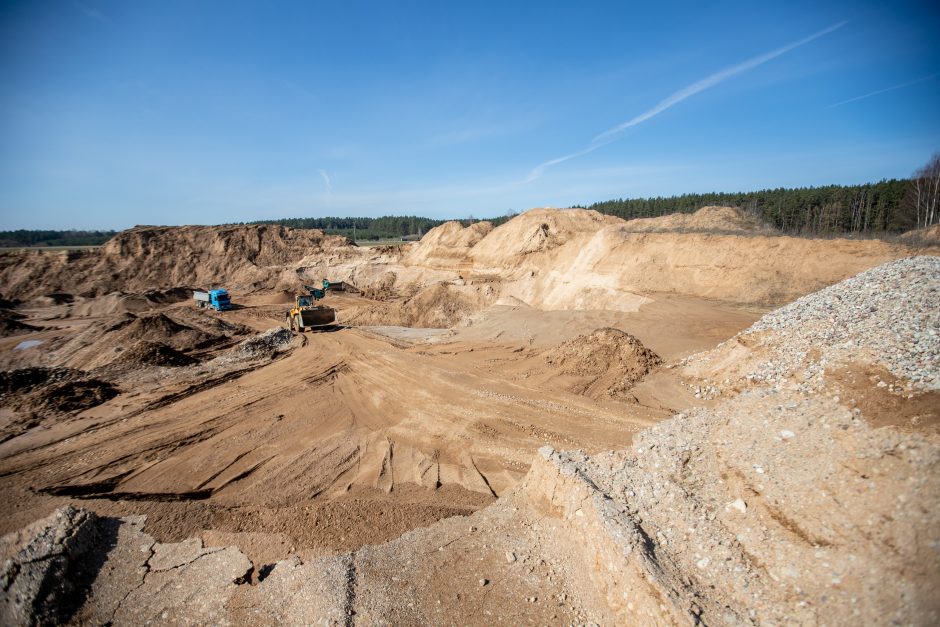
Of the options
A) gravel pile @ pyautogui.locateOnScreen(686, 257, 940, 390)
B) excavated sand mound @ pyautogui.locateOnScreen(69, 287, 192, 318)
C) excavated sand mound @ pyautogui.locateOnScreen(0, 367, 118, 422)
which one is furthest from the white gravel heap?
excavated sand mound @ pyautogui.locateOnScreen(69, 287, 192, 318)

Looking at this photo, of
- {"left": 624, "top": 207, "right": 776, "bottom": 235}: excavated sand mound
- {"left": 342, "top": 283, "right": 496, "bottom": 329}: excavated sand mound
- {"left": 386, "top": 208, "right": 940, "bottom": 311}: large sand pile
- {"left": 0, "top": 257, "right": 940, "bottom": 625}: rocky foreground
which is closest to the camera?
{"left": 0, "top": 257, "right": 940, "bottom": 625}: rocky foreground

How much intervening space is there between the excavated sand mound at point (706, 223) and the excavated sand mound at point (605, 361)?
10.8 metres

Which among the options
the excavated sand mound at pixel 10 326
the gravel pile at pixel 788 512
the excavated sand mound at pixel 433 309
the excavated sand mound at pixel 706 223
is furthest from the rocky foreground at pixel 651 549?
the excavated sand mound at pixel 10 326

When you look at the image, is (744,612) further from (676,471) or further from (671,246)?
(671,246)

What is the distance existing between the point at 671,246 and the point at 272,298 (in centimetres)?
3183

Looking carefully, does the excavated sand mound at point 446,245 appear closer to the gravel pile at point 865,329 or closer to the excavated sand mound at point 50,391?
the excavated sand mound at point 50,391

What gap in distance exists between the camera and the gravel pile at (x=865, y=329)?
6.95m

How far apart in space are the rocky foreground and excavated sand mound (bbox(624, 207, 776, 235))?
1707 centimetres

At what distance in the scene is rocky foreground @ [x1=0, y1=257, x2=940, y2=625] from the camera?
12.4 ft

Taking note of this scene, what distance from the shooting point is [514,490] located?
6.71m

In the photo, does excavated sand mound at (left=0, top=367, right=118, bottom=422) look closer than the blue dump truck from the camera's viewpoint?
Yes

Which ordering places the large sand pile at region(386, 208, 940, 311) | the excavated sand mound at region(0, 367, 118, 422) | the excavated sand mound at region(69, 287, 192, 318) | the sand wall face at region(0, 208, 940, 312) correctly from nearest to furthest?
the excavated sand mound at region(0, 367, 118, 422) → the large sand pile at region(386, 208, 940, 311) → the sand wall face at region(0, 208, 940, 312) → the excavated sand mound at region(69, 287, 192, 318)

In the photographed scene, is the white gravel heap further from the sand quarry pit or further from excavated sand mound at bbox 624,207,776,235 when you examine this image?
excavated sand mound at bbox 624,207,776,235

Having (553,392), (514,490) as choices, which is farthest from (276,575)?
(553,392)
